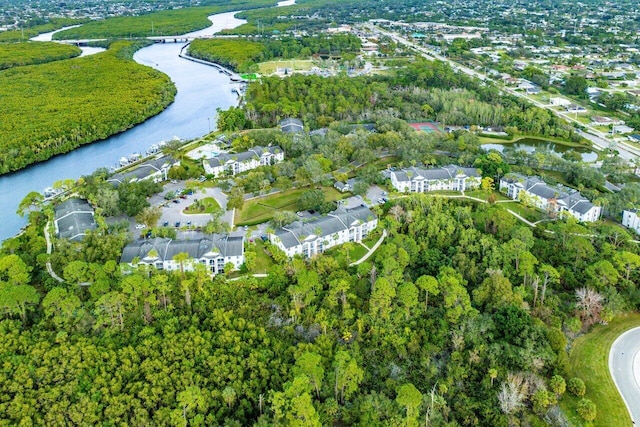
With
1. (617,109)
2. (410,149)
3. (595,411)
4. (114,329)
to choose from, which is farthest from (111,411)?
(617,109)

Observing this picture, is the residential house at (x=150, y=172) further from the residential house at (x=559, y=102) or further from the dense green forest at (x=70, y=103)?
the residential house at (x=559, y=102)

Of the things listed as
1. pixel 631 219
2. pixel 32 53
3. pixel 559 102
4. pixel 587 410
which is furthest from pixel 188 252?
pixel 32 53

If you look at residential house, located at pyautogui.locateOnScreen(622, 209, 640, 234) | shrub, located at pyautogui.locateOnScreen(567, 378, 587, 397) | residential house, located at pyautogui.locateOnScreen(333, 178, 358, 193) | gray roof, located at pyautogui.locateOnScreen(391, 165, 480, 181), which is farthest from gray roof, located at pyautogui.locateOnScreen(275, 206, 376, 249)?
residential house, located at pyautogui.locateOnScreen(622, 209, 640, 234)

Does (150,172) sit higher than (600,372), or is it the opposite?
(150,172)

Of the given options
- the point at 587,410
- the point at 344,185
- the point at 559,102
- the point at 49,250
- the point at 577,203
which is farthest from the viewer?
the point at 559,102

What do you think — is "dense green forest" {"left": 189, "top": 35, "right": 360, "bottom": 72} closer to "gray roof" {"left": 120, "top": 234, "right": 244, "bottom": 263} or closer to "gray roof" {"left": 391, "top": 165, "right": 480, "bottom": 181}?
"gray roof" {"left": 391, "top": 165, "right": 480, "bottom": 181}

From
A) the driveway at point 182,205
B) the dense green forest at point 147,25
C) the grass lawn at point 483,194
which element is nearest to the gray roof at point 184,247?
the driveway at point 182,205

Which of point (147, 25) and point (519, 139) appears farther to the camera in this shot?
point (147, 25)

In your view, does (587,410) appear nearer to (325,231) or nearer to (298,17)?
(325,231)
